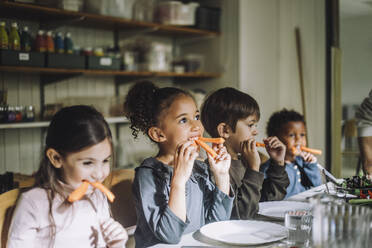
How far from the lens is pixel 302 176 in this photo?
6.97 ft

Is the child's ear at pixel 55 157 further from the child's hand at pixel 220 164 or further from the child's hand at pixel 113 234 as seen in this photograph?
the child's hand at pixel 220 164

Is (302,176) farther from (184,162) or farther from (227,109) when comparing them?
(184,162)

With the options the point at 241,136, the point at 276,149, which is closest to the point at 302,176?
the point at 276,149

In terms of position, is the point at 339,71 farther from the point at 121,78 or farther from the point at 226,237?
the point at 226,237

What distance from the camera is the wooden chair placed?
111 centimetres

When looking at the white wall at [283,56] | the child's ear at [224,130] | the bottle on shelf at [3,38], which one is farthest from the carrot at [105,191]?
the white wall at [283,56]

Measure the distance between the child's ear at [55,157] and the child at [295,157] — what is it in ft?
3.57

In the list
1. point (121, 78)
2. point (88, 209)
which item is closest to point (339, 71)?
point (121, 78)

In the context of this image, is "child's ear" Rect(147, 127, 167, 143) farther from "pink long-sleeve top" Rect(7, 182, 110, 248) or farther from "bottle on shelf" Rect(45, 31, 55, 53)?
"bottle on shelf" Rect(45, 31, 55, 53)

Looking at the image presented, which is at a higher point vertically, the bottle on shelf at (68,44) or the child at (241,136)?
the bottle on shelf at (68,44)

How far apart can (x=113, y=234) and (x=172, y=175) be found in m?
0.36

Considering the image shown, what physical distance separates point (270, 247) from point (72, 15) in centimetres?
229

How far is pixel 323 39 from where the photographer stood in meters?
3.79

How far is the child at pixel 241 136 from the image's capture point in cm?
166
